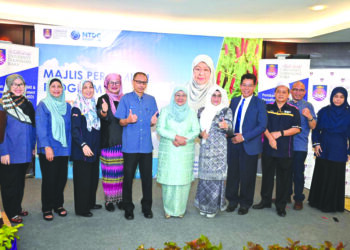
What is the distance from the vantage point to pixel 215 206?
343 centimetres

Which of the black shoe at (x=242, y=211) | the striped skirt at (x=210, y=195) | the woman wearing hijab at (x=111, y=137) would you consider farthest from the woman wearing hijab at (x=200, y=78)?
the black shoe at (x=242, y=211)

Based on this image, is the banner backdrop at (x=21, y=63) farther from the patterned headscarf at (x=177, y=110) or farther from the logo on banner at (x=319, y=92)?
the logo on banner at (x=319, y=92)

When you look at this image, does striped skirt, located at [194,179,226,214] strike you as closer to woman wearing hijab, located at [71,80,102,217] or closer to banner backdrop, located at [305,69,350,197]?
woman wearing hijab, located at [71,80,102,217]

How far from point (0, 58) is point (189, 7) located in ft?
10.2

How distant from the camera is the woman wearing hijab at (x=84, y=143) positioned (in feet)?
10.3

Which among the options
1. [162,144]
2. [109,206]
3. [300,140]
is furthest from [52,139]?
[300,140]

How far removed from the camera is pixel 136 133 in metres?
3.24

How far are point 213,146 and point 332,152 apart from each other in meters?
1.59

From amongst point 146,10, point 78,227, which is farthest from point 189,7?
point 78,227

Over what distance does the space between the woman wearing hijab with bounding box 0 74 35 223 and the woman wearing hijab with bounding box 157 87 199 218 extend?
1392 mm

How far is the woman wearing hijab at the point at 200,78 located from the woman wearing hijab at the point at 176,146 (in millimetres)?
1321

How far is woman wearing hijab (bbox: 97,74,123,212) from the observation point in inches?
131

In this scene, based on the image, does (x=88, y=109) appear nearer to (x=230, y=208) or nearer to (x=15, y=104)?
(x=15, y=104)

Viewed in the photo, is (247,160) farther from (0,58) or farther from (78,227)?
(0,58)
